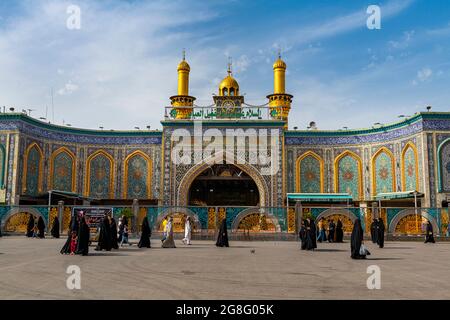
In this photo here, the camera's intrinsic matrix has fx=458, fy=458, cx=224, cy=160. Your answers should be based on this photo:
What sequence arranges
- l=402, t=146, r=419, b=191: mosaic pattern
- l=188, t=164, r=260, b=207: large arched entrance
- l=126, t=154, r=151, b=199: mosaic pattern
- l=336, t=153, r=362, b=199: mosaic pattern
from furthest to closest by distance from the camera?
l=188, t=164, r=260, b=207: large arched entrance < l=126, t=154, r=151, b=199: mosaic pattern < l=336, t=153, r=362, b=199: mosaic pattern < l=402, t=146, r=419, b=191: mosaic pattern

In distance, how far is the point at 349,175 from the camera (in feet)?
80.7

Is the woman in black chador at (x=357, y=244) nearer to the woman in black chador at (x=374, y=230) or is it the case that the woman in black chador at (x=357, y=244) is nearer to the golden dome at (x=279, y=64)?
the woman in black chador at (x=374, y=230)

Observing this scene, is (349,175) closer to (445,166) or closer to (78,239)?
(445,166)

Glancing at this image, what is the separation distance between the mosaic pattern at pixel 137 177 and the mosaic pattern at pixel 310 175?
→ 27.4ft

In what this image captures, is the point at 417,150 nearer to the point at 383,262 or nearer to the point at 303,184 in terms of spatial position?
the point at 303,184

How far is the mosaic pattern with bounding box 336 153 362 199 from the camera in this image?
2439 cm

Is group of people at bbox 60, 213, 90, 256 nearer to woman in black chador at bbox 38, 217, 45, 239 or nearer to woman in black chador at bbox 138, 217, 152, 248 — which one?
woman in black chador at bbox 138, 217, 152, 248

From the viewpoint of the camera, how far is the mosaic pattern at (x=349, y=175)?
2439 cm

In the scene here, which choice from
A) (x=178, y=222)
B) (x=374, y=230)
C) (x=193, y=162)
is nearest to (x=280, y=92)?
(x=193, y=162)

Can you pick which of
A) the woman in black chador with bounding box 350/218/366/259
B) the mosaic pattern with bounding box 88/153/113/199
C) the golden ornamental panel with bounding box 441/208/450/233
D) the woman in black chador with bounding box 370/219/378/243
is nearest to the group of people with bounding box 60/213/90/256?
the woman in black chador with bounding box 350/218/366/259

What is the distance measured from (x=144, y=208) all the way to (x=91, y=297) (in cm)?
1214

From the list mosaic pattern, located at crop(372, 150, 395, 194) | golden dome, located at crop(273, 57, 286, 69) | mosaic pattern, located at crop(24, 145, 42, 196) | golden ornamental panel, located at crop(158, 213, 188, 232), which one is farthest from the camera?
golden dome, located at crop(273, 57, 286, 69)

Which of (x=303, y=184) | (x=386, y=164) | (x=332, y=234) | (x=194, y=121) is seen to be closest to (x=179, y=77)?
(x=194, y=121)

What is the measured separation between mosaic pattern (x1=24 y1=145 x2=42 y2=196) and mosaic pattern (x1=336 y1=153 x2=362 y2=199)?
51.7ft
